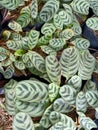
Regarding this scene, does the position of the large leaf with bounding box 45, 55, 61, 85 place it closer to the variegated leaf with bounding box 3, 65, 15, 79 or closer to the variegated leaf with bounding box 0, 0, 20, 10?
the variegated leaf with bounding box 3, 65, 15, 79

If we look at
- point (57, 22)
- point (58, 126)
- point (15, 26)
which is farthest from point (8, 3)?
point (58, 126)

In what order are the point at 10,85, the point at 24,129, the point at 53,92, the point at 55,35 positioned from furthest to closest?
the point at 55,35 < the point at 10,85 < the point at 53,92 < the point at 24,129

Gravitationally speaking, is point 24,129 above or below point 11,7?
below

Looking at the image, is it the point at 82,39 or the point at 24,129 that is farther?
the point at 82,39

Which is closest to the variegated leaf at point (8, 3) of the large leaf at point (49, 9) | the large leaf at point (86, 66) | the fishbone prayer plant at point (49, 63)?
the fishbone prayer plant at point (49, 63)

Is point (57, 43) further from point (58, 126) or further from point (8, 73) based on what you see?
point (58, 126)

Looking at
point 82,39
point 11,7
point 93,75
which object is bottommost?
point 93,75

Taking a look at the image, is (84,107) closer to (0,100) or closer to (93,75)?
(93,75)

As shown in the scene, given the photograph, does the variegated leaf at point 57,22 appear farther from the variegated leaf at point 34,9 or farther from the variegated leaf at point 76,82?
the variegated leaf at point 76,82

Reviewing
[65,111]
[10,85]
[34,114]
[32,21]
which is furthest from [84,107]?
[32,21]
